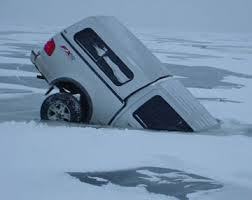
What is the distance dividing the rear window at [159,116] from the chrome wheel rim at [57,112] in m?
1.16

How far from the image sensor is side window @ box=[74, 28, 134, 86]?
8.69 meters

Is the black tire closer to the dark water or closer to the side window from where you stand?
the side window

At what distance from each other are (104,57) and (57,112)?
115cm

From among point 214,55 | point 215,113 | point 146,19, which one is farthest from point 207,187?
point 146,19

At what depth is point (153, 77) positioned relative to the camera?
8852mm

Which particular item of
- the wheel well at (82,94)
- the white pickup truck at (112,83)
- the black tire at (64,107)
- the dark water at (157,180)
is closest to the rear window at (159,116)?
the white pickup truck at (112,83)

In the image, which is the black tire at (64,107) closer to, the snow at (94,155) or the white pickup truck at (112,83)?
the white pickup truck at (112,83)

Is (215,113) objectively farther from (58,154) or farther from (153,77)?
(58,154)

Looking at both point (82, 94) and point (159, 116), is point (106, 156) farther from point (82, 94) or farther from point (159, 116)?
point (82, 94)

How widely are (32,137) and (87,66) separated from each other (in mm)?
1771

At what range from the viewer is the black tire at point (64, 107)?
8844 millimetres

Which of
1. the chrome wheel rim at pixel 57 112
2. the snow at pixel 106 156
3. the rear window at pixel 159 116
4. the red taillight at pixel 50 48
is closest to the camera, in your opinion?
the snow at pixel 106 156

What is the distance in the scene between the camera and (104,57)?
28.8 ft

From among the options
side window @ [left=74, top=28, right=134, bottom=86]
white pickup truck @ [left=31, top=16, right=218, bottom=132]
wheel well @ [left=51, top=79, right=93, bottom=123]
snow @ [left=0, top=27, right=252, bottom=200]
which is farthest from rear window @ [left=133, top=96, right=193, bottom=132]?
wheel well @ [left=51, top=79, right=93, bottom=123]
